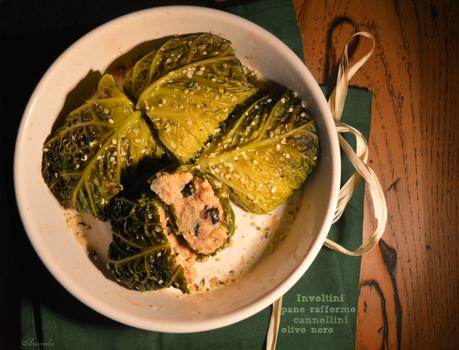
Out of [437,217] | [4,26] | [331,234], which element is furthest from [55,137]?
[437,217]

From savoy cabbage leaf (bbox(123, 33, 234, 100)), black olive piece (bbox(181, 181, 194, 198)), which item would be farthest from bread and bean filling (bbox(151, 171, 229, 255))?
savoy cabbage leaf (bbox(123, 33, 234, 100))

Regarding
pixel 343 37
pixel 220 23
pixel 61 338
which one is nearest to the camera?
pixel 220 23

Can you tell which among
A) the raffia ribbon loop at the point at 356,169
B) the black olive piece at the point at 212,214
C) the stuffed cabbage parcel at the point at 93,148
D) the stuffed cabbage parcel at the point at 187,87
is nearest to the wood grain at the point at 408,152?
the raffia ribbon loop at the point at 356,169

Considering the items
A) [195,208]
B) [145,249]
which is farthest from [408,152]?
[145,249]

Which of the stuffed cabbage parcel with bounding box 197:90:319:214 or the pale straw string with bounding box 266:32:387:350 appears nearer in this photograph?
the stuffed cabbage parcel with bounding box 197:90:319:214

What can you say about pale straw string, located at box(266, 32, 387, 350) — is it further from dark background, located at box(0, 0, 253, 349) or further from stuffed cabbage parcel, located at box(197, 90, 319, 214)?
dark background, located at box(0, 0, 253, 349)

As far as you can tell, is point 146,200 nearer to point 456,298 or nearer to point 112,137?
point 112,137
